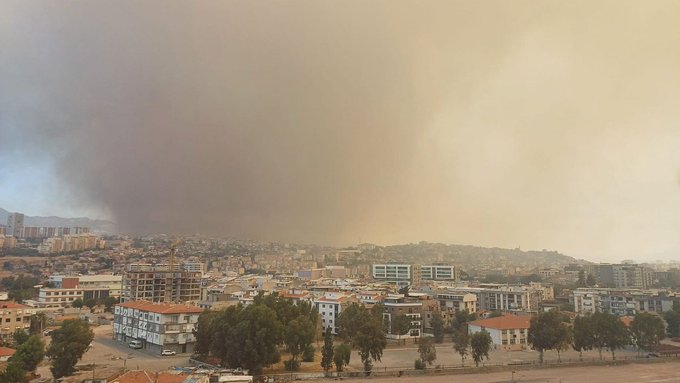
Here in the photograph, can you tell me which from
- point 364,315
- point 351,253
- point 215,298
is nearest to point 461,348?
point 364,315

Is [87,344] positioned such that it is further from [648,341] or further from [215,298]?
[648,341]

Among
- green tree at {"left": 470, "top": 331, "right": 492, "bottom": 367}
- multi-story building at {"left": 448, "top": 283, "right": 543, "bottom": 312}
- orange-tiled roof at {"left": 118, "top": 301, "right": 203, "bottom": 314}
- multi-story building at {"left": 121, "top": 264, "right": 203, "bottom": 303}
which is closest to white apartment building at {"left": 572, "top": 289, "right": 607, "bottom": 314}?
multi-story building at {"left": 448, "top": 283, "right": 543, "bottom": 312}

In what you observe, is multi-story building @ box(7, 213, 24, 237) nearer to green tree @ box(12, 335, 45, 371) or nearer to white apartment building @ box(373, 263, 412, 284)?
white apartment building @ box(373, 263, 412, 284)

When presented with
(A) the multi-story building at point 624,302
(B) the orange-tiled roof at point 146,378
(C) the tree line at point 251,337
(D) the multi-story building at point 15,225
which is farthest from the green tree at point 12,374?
(D) the multi-story building at point 15,225

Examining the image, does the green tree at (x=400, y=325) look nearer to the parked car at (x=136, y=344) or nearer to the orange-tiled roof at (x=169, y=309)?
the orange-tiled roof at (x=169, y=309)

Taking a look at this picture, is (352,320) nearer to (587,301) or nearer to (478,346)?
(478,346)

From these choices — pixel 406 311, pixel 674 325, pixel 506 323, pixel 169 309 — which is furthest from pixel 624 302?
pixel 169 309
